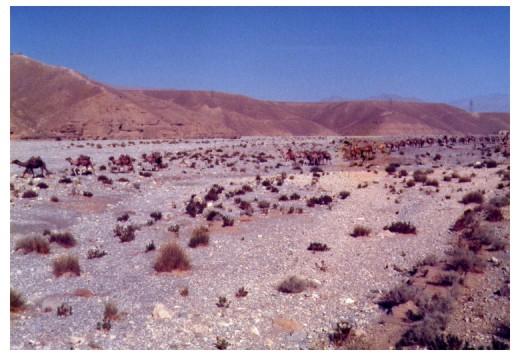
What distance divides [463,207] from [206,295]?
12.9 metres

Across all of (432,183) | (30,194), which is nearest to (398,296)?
(30,194)

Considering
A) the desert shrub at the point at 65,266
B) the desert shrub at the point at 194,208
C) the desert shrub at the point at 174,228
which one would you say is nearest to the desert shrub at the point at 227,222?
the desert shrub at the point at 174,228

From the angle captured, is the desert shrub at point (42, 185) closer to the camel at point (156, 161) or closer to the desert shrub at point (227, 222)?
the desert shrub at point (227, 222)

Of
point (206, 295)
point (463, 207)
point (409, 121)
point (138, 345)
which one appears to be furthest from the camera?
point (409, 121)

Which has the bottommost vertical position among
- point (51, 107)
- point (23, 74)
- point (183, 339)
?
point (183, 339)

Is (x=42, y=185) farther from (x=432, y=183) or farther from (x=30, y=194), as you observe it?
(x=432, y=183)

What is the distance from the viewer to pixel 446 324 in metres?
7.82

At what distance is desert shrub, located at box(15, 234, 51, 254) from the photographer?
12.8 metres

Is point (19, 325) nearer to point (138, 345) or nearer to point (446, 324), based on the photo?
point (138, 345)

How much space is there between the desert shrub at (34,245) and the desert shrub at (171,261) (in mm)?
3269

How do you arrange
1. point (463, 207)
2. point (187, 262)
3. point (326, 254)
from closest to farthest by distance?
point (187, 262), point (326, 254), point (463, 207)

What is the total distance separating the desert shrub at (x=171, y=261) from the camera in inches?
451

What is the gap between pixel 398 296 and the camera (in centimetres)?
924

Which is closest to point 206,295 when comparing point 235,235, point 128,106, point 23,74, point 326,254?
point 326,254
